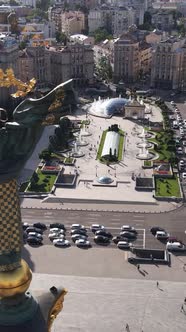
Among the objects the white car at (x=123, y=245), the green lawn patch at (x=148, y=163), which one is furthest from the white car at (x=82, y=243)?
the green lawn patch at (x=148, y=163)

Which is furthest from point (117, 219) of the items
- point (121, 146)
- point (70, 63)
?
point (70, 63)

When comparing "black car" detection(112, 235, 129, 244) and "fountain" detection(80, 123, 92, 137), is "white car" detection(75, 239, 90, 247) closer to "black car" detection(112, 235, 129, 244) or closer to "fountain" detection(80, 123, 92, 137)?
"black car" detection(112, 235, 129, 244)

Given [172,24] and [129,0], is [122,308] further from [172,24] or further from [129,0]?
[129,0]

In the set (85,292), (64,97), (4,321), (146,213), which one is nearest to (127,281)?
(85,292)

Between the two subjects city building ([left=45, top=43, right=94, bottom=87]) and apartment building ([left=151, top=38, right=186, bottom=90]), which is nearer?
apartment building ([left=151, top=38, right=186, bottom=90])

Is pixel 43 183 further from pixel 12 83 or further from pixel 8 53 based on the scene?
pixel 12 83

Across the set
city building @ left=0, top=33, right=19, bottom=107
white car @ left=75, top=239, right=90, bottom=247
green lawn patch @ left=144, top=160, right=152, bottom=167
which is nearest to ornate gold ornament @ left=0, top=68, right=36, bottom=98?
white car @ left=75, top=239, right=90, bottom=247

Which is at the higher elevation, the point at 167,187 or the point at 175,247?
the point at 175,247
